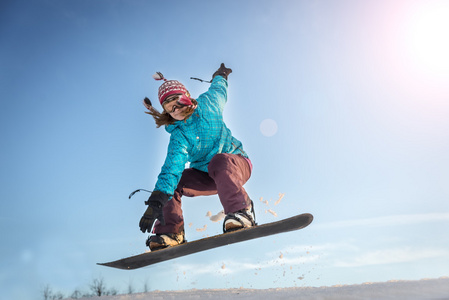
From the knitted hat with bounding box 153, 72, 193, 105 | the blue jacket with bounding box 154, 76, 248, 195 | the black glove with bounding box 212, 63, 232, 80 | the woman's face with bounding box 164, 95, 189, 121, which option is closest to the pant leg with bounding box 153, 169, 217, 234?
the blue jacket with bounding box 154, 76, 248, 195

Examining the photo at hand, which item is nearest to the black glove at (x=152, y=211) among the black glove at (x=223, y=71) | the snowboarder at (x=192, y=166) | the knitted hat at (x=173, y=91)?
the snowboarder at (x=192, y=166)

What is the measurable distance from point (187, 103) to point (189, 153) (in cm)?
77

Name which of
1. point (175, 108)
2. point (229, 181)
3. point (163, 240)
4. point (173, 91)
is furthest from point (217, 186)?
point (173, 91)

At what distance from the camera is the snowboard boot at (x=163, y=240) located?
5270 millimetres

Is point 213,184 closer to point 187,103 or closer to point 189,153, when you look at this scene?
point 189,153

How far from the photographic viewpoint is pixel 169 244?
5301 millimetres

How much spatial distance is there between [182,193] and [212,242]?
1176 mm

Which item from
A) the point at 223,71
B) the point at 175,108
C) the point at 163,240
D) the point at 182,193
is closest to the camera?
the point at 163,240

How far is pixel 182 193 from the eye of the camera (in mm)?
5754

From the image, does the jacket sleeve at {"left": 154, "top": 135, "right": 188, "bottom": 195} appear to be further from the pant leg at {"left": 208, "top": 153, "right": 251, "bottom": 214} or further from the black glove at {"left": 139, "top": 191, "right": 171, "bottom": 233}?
the pant leg at {"left": 208, "top": 153, "right": 251, "bottom": 214}

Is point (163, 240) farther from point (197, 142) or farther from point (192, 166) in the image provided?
point (197, 142)

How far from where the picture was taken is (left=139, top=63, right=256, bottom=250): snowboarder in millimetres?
4984

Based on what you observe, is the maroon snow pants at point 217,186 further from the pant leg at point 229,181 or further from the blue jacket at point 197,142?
the blue jacket at point 197,142

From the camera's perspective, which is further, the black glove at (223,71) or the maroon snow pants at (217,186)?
the black glove at (223,71)
